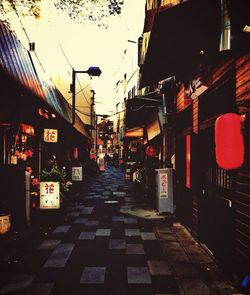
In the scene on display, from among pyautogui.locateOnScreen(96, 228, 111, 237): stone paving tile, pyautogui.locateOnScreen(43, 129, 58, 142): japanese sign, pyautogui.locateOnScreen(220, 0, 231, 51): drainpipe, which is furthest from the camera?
pyautogui.locateOnScreen(43, 129, 58, 142): japanese sign

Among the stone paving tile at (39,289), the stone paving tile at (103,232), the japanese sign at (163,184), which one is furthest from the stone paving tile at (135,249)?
the japanese sign at (163,184)

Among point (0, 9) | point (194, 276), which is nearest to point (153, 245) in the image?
point (194, 276)

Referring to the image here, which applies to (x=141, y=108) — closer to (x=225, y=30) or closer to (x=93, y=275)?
(x=93, y=275)

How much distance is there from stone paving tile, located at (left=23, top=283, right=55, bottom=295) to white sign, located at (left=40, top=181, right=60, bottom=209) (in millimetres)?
5534

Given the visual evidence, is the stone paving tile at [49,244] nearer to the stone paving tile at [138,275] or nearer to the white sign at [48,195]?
the white sign at [48,195]

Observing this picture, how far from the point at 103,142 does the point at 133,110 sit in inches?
Result: 1961

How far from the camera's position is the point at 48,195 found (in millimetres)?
11438

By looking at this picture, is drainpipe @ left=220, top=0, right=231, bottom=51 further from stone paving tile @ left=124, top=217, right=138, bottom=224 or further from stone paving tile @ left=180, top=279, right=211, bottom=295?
stone paving tile @ left=124, top=217, right=138, bottom=224

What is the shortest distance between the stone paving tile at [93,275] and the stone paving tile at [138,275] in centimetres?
59

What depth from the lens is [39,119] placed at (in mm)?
16703

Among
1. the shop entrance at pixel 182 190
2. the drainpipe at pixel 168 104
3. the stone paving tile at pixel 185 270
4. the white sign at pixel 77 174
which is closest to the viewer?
the stone paving tile at pixel 185 270

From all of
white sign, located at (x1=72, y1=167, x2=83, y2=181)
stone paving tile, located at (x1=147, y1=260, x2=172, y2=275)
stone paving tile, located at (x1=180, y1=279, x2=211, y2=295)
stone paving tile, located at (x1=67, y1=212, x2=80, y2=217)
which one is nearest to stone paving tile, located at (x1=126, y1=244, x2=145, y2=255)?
stone paving tile, located at (x1=147, y1=260, x2=172, y2=275)

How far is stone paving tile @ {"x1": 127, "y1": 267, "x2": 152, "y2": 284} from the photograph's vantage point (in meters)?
6.22

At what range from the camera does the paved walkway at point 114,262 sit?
19.4ft
